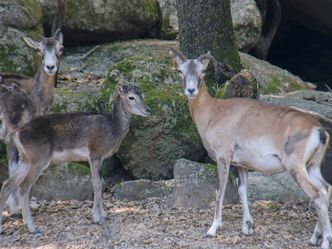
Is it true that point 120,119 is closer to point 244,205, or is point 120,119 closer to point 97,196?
point 97,196

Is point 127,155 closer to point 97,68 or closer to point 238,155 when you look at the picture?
point 238,155

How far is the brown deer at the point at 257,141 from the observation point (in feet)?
29.0

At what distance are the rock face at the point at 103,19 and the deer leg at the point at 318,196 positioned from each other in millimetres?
8965

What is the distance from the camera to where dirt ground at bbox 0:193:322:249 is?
30.0 feet

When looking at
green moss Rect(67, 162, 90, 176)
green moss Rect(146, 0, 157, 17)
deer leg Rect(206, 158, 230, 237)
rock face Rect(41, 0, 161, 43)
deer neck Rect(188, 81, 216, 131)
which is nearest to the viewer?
deer leg Rect(206, 158, 230, 237)

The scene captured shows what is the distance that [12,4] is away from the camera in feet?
45.8

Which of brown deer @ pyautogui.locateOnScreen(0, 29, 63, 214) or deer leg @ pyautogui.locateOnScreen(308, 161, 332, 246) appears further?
brown deer @ pyautogui.locateOnScreen(0, 29, 63, 214)

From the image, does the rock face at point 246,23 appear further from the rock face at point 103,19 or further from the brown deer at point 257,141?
the brown deer at point 257,141

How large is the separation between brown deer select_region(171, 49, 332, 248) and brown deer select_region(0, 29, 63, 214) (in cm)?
236

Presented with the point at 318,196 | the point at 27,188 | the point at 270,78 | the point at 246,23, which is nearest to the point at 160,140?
the point at 27,188

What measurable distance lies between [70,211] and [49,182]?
2.90ft

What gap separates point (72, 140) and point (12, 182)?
1063 millimetres

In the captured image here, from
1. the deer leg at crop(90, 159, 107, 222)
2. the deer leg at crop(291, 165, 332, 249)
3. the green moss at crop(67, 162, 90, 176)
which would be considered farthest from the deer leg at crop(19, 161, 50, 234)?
the deer leg at crop(291, 165, 332, 249)

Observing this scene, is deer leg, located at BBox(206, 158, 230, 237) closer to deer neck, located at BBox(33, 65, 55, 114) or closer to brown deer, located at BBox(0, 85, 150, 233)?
brown deer, located at BBox(0, 85, 150, 233)
